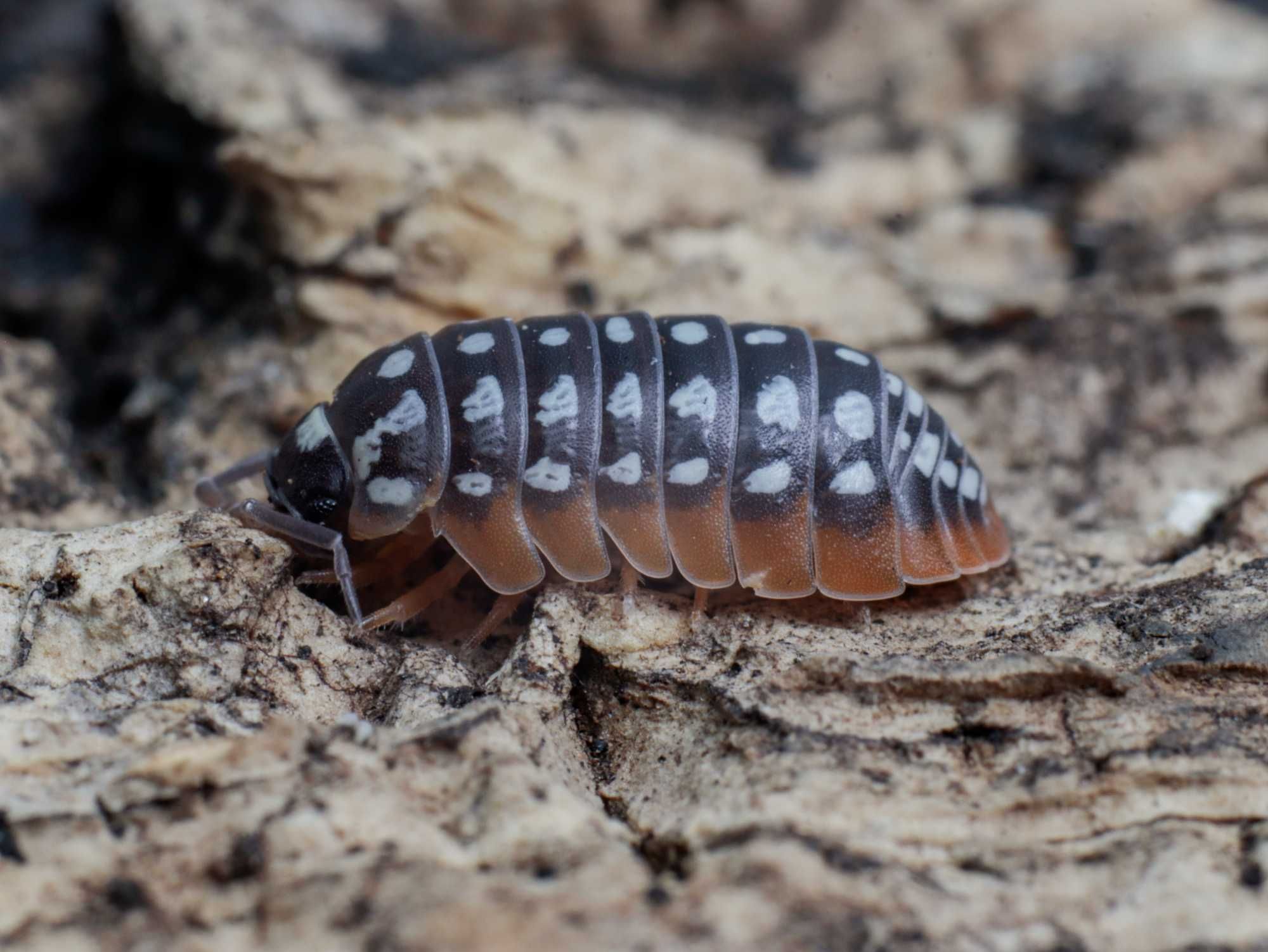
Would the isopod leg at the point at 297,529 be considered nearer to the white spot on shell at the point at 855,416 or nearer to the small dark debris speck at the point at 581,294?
the white spot on shell at the point at 855,416

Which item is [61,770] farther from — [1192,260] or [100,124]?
[1192,260]

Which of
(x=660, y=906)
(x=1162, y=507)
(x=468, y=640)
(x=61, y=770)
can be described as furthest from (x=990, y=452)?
(x=61, y=770)

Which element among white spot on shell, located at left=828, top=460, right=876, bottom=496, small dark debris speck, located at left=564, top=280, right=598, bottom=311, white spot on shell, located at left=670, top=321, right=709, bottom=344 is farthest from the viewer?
small dark debris speck, located at left=564, top=280, right=598, bottom=311

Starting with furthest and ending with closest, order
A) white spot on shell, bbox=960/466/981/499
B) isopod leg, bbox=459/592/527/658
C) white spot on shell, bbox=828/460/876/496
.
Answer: white spot on shell, bbox=960/466/981/499 < white spot on shell, bbox=828/460/876/496 < isopod leg, bbox=459/592/527/658

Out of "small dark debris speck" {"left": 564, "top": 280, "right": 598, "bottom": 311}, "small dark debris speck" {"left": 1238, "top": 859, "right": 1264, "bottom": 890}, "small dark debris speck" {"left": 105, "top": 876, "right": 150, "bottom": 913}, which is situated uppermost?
"small dark debris speck" {"left": 564, "top": 280, "right": 598, "bottom": 311}

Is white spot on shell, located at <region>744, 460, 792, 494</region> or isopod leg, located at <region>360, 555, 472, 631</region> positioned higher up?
white spot on shell, located at <region>744, 460, 792, 494</region>

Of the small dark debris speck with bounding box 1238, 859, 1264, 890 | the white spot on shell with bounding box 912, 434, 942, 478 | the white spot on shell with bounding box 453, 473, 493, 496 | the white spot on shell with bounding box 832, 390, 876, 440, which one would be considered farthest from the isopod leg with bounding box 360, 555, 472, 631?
the small dark debris speck with bounding box 1238, 859, 1264, 890

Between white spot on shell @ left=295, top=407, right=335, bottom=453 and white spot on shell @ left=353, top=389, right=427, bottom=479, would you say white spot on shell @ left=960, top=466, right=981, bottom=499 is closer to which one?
white spot on shell @ left=353, top=389, right=427, bottom=479
